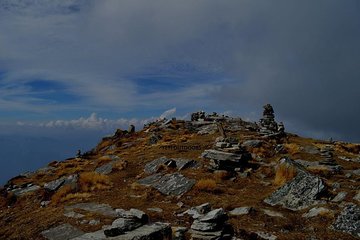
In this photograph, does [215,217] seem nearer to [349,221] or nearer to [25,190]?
[349,221]

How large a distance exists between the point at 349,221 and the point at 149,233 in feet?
31.7

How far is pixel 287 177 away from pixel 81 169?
22332 millimetres

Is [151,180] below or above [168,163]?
below

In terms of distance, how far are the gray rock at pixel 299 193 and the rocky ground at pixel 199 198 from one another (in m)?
0.06

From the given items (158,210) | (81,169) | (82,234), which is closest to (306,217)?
(158,210)

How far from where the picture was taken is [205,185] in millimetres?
25266

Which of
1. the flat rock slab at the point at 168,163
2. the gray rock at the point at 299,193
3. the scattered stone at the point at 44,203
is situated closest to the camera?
the gray rock at the point at 299,193

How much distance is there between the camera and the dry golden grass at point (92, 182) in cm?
2740

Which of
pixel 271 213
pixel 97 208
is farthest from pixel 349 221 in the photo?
pixel 97 208

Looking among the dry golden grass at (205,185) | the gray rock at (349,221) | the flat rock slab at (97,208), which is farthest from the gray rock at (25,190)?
the gray rock at (349,221)

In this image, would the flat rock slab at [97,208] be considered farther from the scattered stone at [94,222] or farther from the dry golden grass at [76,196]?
the dry golden grass at [76,196]

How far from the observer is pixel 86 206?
2275 cm

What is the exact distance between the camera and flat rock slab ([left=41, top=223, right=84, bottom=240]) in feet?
59.3

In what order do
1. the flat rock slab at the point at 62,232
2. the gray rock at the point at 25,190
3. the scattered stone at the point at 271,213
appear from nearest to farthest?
1. the flat rock slab at the point at 62,232
2. the scattered stone at the point at 271,213
3. the gray rock at the point at 25,190
